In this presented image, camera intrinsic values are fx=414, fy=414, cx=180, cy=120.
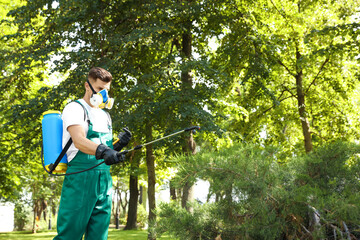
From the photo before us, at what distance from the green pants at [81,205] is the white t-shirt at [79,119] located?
217mm

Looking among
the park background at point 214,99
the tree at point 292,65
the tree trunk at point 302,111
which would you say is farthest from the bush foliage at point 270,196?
the tree trunk at point 302,111

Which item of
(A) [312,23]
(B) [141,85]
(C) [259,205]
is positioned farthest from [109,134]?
(A) [312,23]

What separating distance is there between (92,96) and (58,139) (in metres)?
0.44

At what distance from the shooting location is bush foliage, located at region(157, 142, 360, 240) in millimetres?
3475

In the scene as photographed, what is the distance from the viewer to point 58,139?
3.32 m

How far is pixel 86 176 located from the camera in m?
3.23

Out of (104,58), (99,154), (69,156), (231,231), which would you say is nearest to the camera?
(99,154)

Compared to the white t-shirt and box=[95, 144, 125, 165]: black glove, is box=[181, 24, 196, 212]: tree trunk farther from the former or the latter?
box=[95, 144, 125, 165]: black glove

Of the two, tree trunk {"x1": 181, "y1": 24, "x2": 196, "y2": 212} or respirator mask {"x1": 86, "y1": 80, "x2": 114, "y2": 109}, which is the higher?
tree trunk {"x1": 181, "y1": 24, "x2": 196, "y2": 212}

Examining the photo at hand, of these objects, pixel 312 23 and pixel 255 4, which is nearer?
pixel 255 4

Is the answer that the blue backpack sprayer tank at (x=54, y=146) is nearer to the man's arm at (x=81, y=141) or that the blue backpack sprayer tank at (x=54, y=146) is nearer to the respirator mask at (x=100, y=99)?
the man's arm at (x=81, y=141)

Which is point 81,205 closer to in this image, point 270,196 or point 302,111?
point 270,196

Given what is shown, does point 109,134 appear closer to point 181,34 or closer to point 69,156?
point 69,156

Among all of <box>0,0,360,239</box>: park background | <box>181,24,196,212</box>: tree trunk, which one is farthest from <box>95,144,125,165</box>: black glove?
<box>181,24,196,212</box>: tree trunk
